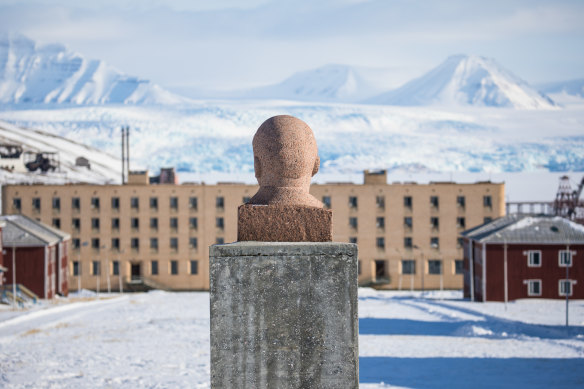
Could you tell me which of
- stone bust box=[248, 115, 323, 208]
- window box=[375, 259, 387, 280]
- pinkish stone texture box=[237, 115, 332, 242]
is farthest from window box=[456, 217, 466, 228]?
stone bust box=[248, 115, 323, 208]

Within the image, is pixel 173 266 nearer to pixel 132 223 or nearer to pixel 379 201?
pixel 132 223

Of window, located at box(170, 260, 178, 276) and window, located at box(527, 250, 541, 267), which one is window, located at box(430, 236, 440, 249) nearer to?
window, located at box(527, 250, 541, 267)

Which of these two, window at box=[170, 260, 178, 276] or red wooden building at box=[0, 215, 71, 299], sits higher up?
red wooden building at box=[0, 215, 71, 299]

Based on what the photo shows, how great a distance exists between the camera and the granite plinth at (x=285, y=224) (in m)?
11.5

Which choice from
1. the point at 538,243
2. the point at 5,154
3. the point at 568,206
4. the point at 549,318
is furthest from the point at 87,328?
the point at 5,154

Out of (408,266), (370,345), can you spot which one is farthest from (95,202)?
(370,345)

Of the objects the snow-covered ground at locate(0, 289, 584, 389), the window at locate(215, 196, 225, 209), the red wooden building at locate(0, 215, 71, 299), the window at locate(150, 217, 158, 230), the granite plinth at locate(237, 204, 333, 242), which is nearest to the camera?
the granite plinth at locate(237, 204, 333, 242)

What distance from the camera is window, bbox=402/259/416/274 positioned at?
9181 centimetres

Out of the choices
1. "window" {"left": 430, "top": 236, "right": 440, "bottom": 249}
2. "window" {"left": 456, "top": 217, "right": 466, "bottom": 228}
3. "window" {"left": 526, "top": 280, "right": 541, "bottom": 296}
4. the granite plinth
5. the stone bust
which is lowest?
"window" {"left": 526, "top": 280, "right": 541, "bottom": 296}

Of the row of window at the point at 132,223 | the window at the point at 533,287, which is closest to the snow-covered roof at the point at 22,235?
the row of window at the point at 132,223

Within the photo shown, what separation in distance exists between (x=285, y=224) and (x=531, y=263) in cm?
6162

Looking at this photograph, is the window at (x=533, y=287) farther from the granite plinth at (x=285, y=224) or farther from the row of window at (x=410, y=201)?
the granite plinth at (x=285, y=224)

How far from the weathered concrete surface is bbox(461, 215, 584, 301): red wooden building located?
→ 6033 cm

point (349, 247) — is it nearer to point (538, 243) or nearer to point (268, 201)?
point (268, 201)
